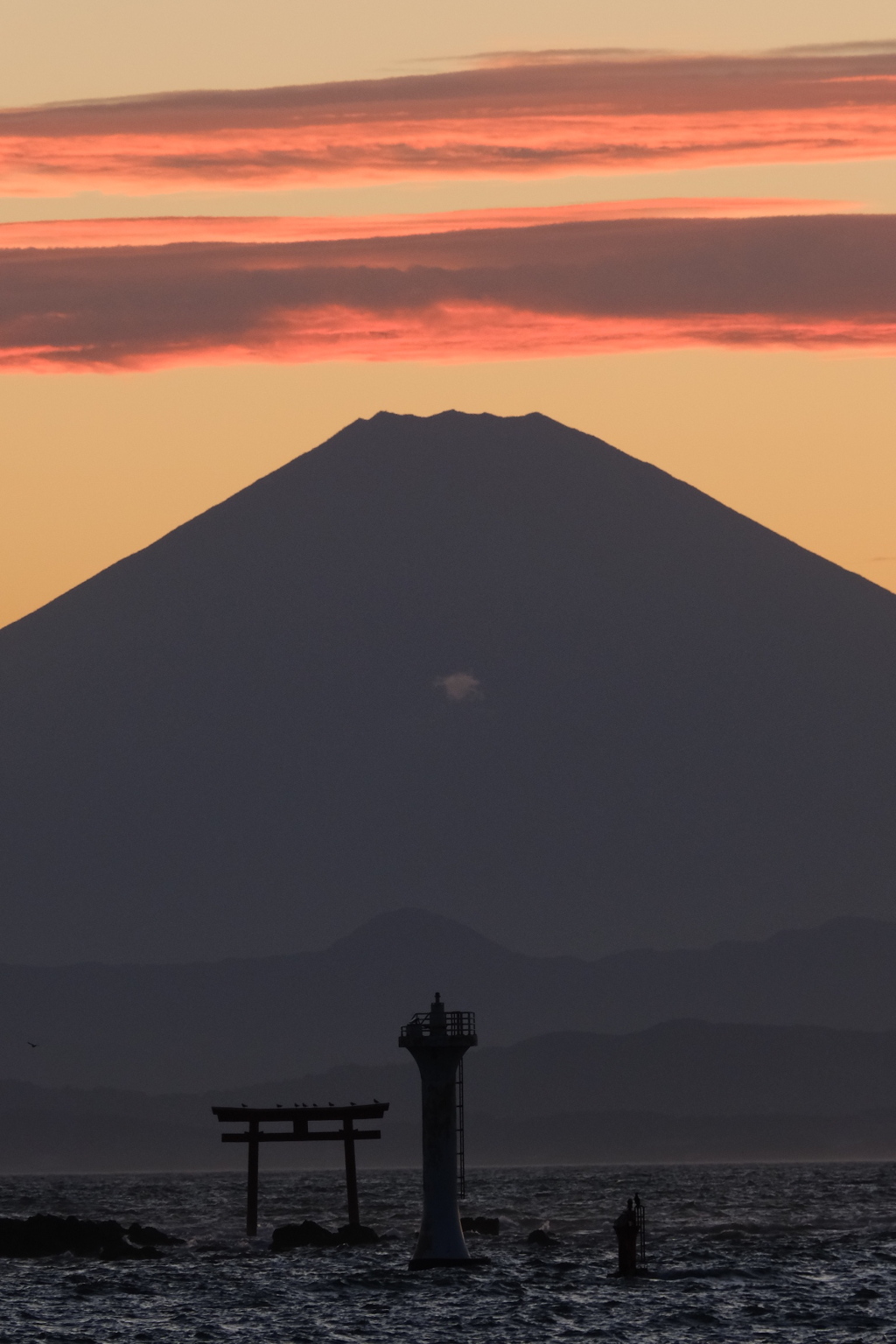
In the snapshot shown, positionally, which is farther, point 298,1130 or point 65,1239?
point 65,1239

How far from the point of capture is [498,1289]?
90188mm

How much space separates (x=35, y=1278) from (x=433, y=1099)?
23.8m

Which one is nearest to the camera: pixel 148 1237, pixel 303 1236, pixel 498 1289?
pixel 498 1289

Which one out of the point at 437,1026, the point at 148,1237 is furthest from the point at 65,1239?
the point at 437,1026

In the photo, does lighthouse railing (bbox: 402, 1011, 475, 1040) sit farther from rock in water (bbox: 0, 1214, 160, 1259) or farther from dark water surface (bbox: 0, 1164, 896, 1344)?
rock in water (bbox: 0, 1214, 160, 1259)

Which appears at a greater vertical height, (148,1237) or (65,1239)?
(148,1237)

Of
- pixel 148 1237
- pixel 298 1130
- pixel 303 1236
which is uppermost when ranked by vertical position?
pixel 298 1130

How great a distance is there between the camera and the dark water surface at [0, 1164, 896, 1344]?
265ft

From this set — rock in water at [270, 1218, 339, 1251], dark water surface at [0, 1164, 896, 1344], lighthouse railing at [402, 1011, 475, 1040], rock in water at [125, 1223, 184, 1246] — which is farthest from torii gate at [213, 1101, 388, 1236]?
lighthouse railing at [402, 1011, 475, 1040]

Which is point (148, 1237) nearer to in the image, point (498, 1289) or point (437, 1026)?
point (498, 1289)

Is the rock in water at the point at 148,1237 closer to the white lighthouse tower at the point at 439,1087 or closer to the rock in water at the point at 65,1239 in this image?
the rock in water at the point at 65,1239

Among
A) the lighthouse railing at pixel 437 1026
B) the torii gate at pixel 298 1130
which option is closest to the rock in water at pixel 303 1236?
the torii gate at pixel 298 1130

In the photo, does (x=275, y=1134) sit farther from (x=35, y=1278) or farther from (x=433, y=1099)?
(x=433, y=1099)

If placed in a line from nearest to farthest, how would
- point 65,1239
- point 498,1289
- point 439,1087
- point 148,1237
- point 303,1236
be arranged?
point 439,1087
point 498,1289
point 303,1236
point 65,1239
point 148,1237
